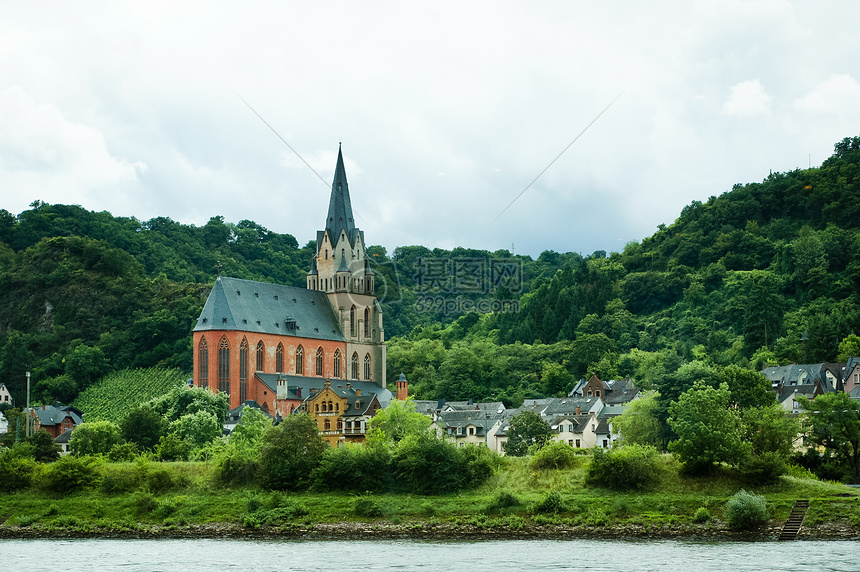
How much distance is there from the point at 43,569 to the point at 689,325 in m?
96.9

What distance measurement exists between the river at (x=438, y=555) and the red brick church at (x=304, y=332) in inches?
1627

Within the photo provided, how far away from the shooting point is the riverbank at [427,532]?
55.5 meters

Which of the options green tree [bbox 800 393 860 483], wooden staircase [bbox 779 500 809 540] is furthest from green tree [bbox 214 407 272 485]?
green tree [bbox 800 393 860 483]

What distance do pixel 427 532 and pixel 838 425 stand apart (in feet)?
91.7

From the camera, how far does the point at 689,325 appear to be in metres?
132

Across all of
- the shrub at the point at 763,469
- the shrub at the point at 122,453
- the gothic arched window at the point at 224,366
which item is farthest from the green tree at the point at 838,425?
the gothic arched window at the point at 224,366

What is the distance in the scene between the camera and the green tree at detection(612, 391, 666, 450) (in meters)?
79.8

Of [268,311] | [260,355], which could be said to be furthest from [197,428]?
[268,311]

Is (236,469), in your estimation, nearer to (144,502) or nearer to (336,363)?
(144,502)

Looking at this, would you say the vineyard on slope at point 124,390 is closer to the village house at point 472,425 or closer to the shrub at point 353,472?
the village house at point 472,425

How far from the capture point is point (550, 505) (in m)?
61.8

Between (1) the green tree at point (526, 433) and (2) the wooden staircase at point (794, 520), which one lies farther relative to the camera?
(1) the green tree at point (526, 433)

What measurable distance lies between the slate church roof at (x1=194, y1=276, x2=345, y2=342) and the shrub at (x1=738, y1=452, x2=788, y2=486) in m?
63.9

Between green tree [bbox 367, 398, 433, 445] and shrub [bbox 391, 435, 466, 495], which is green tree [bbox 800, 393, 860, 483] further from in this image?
green tree [bbox 367, 398, 433, 445]
